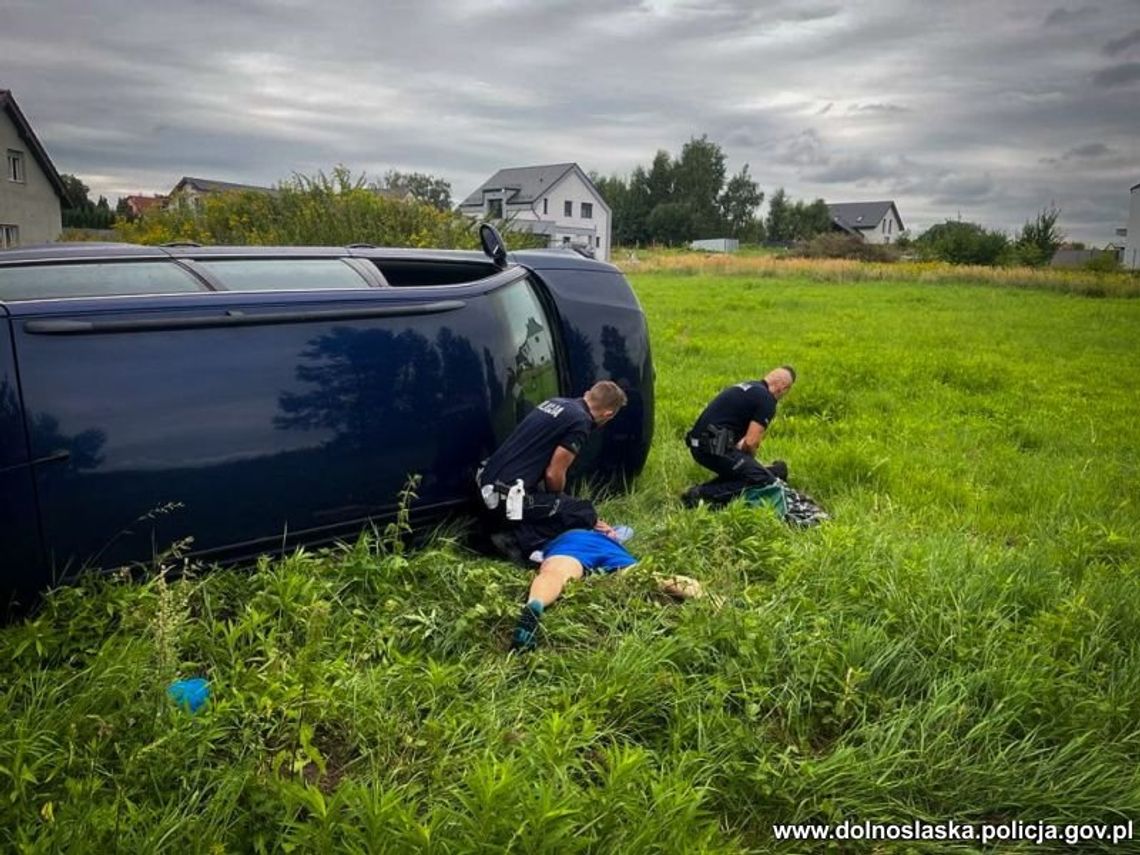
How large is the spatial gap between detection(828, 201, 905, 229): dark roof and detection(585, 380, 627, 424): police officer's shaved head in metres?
78.8

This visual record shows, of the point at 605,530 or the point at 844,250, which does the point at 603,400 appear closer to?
the point at 605,530

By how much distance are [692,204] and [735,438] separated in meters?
74.6

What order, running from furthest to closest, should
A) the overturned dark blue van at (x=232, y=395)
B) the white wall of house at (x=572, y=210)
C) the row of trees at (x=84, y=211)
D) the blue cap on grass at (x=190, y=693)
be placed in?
1. the white wall of house at (x=572, y=210)
2. the row of trees at (x=84, y=211)
3. the overturned dark blue van at (x=232, y=395)
4. the blue cap on grass at (x=190, y=693)

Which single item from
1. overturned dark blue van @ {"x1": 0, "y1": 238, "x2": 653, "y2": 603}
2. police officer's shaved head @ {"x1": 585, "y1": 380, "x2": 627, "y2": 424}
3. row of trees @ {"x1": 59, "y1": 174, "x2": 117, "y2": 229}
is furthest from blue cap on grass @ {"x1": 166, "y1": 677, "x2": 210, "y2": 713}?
row of trees @ {"x1": 59, "y1": 174, "x2": 117, "y2": 229}

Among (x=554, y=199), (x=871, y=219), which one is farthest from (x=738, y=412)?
(x=871, y=219)

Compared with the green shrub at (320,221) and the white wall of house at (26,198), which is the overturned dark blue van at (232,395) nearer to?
the green shrub at (320,221)

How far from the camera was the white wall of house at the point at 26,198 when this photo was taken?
28406 millimetres

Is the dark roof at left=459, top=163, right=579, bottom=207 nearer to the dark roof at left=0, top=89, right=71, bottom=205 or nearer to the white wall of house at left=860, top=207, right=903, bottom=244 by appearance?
the dark roof at left=0, top=89, right=71, bottom=205

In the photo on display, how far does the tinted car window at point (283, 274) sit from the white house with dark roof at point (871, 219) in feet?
258

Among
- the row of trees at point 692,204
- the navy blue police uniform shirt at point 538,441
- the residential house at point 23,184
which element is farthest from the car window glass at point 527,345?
the row of trees at point 692,204

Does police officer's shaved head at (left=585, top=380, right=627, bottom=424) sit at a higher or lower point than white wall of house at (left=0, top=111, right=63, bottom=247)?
lower

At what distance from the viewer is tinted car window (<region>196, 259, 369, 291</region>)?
3479 millimetres

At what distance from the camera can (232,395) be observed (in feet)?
10.1

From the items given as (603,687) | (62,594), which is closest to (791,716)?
(603,687)
